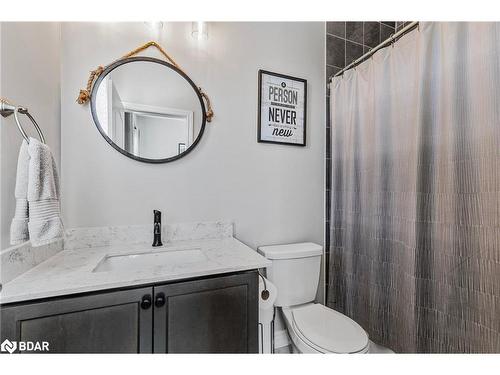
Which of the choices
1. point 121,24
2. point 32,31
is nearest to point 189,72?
point 121,24

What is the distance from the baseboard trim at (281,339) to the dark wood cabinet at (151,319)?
681 mm

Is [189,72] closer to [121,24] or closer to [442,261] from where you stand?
[121,24]

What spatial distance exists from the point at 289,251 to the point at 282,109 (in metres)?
0.96

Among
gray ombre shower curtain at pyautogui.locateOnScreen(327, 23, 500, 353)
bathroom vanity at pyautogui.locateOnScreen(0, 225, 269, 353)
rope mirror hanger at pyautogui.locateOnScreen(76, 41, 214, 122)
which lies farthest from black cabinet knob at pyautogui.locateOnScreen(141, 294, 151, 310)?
gray ombre shower curtain at pyautogui.locateOnScreen(327, 23, 500, 353)

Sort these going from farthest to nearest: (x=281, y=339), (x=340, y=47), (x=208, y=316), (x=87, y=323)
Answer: (x=340, y=47) → (x=281, y=339) → (x=208, y=316) → (x=87, y=323)

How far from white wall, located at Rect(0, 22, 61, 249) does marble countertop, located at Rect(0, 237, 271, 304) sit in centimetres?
17

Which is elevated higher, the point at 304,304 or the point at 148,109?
the point at 148,109

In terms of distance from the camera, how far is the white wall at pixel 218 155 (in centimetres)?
119

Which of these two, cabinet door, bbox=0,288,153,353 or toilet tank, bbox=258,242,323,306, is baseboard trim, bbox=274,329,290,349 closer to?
toilet tank, bbox=258,242,323,306

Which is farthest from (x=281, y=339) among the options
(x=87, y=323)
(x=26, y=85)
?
(x=26, y=85)

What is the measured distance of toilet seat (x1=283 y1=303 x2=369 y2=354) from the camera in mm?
1070

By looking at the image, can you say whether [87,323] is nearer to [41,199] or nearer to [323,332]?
[41,199]

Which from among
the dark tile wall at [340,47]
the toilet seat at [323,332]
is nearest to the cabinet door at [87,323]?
the toilet seat at [323,332]

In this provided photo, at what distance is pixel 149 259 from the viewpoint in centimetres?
115
